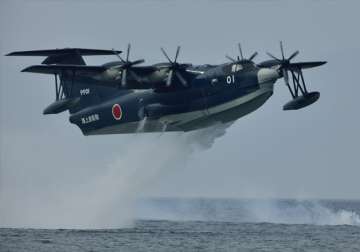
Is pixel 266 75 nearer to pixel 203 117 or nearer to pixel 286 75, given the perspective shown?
pixel 286 75

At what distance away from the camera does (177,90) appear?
209 feet

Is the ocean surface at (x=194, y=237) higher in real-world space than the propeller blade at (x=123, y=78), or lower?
lower

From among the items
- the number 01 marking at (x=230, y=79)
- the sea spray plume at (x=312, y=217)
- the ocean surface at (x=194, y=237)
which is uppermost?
the number 01 marking at (x=230, y=79)

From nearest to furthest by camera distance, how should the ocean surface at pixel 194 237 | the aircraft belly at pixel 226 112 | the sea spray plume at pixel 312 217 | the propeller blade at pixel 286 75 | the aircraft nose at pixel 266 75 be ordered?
the ocean surface at pixel 194 237, the aircraft nose at pixel 266 75, the aircraft belly at pixel 226 112, the propeller blade at pixel 286 75, the sea spray plume at pixel 312 217

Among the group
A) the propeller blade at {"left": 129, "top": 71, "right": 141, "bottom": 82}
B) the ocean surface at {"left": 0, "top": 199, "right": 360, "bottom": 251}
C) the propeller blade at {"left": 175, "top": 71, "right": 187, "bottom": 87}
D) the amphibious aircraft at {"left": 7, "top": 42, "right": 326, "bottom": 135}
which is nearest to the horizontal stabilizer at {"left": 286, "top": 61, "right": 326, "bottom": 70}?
the amphibious aircraft at {"left": 7, "top": 42, "right": 326, "bottom": 135}

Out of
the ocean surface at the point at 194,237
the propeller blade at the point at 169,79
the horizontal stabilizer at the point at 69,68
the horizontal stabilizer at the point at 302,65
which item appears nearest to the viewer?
the ocean surface at the point at 194,237

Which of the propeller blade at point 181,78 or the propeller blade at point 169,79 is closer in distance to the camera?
the propeller blade at point 169,79

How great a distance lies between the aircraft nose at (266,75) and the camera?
2388 inches

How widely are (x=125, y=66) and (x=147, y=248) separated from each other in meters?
12.7

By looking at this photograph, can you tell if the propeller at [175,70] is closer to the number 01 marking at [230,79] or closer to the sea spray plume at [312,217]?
the number 01 marking at [230,79]

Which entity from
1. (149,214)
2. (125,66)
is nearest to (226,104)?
(125,66)

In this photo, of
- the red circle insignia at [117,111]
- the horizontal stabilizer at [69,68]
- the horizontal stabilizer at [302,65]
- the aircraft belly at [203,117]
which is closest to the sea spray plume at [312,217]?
the horizontal stabilizer at [302,65]

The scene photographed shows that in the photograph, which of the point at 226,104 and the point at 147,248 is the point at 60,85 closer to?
the point at 226,104

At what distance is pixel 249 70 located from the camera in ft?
201
